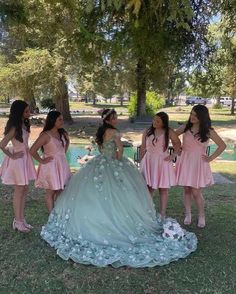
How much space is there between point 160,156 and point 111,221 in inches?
46.2

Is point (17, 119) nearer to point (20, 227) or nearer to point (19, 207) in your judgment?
point (19, 207)

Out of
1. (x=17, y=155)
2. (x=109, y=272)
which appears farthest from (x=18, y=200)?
(x=109, y=272)

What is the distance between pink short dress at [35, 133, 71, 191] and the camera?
190 inches

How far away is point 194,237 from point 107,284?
1.31 meters

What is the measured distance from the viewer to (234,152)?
58.6ft

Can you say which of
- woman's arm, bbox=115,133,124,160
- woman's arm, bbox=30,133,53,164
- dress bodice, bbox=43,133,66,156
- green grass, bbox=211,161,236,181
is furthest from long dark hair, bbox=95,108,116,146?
green grass, bbox=211,161,236,181

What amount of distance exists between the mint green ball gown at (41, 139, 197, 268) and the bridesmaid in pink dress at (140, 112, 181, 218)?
1.24 feet

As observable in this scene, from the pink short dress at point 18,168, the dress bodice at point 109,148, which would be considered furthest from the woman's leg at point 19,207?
the dress bodice at point 109,148

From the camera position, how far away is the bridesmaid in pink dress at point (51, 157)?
15.9ft

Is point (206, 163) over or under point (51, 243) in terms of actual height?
over

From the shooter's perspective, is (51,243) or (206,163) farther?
(206,163)

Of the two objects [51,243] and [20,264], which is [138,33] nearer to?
[51,243]

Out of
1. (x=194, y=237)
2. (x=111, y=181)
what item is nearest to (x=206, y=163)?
(x=194, y=237)

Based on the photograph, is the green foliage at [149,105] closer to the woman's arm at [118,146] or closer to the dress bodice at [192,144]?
the dress bodice at [192,144]
